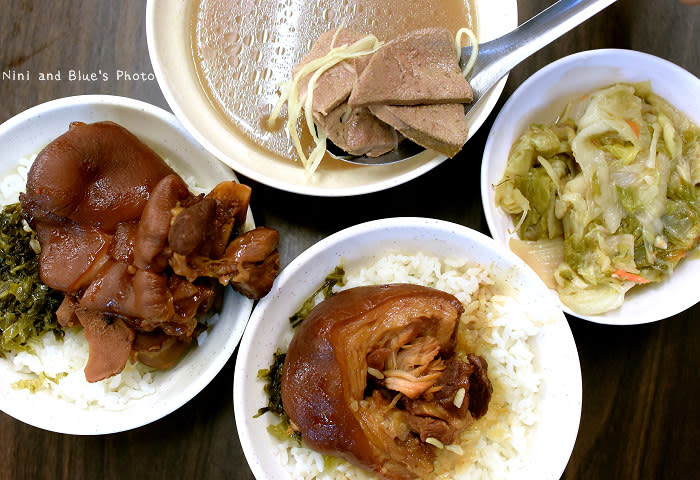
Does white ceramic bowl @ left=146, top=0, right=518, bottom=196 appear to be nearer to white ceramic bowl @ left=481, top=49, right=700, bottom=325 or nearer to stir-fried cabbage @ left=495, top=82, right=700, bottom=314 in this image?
white ceramic bowl @ left=481, top=49, right=700, bottom=325

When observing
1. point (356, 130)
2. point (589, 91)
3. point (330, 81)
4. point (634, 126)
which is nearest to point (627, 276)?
point (634, 126)

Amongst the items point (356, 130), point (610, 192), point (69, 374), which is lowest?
point (69, 374)

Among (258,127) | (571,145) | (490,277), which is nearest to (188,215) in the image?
(258,127)

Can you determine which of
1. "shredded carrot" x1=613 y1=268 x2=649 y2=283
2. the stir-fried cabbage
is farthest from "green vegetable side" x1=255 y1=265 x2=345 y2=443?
"shredded carrot" x1=613 y1=268 x2=649 y2=283

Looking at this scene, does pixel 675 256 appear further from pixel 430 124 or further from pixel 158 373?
pixel 158 373

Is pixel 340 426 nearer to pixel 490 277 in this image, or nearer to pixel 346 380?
pixel 346 380

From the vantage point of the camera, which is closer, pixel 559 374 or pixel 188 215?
pixel 188 215
